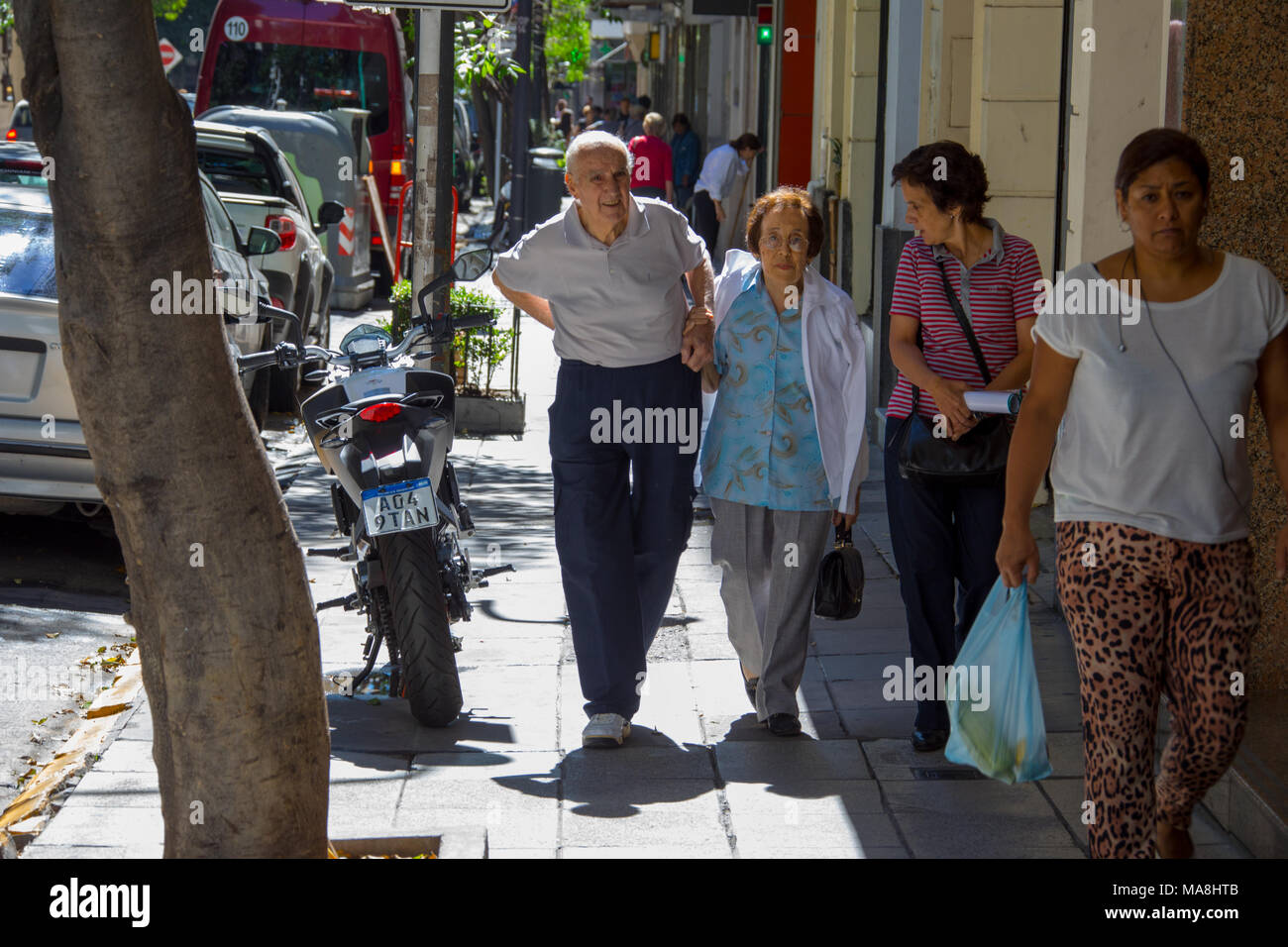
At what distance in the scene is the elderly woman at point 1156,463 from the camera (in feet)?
12.7

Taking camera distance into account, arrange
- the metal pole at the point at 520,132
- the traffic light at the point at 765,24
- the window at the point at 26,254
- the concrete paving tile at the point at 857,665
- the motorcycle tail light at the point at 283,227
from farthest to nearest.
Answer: the traffic light at the point at 765,24
the metal pole at the point at 520,132
the motorcycle tail light at the point at 283,227
the window at the point at 26,254
the concrete paving tile at the point at 857,665

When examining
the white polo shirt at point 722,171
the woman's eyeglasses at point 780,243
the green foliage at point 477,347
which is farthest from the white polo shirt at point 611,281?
the white polo shirt at point 722,171

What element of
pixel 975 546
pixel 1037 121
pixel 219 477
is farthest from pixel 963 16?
pixel 219 477

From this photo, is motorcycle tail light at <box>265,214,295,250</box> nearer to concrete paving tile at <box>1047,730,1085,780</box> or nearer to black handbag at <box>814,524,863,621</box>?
black handbag at <box>814,524,863,621</box>

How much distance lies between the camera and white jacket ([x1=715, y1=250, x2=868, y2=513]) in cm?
566

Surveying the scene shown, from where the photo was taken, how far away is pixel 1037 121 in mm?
9242

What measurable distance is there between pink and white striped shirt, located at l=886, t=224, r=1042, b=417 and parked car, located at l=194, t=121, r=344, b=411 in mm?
7755

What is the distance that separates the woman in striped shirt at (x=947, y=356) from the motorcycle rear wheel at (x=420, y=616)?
144cm

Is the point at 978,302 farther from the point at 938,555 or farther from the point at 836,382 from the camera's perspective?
the point at 938,555

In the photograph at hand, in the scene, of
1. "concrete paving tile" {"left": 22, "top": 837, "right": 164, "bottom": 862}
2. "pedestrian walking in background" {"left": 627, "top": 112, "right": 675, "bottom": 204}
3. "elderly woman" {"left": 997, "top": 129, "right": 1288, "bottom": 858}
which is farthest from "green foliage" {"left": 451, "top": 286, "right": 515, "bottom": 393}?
"pedestrian walking in background" {"left": 627, "top": 112, "right": 675, "bottom": 204}

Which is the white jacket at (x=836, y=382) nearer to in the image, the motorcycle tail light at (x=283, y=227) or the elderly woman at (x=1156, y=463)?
the elderly woman at (x=1156, y=463)
